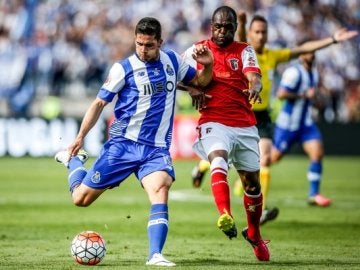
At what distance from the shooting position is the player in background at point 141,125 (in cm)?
839

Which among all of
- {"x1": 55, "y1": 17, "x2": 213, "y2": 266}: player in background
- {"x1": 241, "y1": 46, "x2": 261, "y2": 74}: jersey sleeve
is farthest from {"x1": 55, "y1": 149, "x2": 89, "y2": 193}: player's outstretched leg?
{"x1": 241, "y1": 46, "x2": 261, "y2": 74}: jersey sleeve

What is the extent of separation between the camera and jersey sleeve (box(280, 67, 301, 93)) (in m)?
15.6

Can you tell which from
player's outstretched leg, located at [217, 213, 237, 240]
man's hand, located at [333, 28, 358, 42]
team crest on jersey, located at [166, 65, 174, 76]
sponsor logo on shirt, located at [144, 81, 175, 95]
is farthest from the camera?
man's hand, located at [333, 28, 358, 42]

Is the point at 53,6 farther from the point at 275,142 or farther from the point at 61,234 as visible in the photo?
the point at 61,234

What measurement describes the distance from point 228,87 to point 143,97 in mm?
1116

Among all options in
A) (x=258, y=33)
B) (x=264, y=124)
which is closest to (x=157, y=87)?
(x=258, y=33)

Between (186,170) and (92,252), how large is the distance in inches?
603

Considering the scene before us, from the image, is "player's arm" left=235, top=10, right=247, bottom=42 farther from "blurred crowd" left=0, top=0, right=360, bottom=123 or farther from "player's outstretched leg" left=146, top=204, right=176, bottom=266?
"blurred crowd" left=0, top=0, right=360, bottom=123

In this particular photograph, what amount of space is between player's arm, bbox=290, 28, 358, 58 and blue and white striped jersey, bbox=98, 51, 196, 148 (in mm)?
3792

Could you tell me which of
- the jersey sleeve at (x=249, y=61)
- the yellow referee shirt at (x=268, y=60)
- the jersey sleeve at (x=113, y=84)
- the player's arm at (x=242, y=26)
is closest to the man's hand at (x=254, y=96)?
the jersey sleeve at (x=249, y=61)

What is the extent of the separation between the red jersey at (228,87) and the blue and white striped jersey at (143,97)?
70cm

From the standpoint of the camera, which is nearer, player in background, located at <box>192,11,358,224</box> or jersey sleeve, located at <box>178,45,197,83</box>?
jersey sleeve, located at <box>178,45,197,83</box>

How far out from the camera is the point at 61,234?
1148 cm

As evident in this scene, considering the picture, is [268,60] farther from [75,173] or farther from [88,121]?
[88,121]
